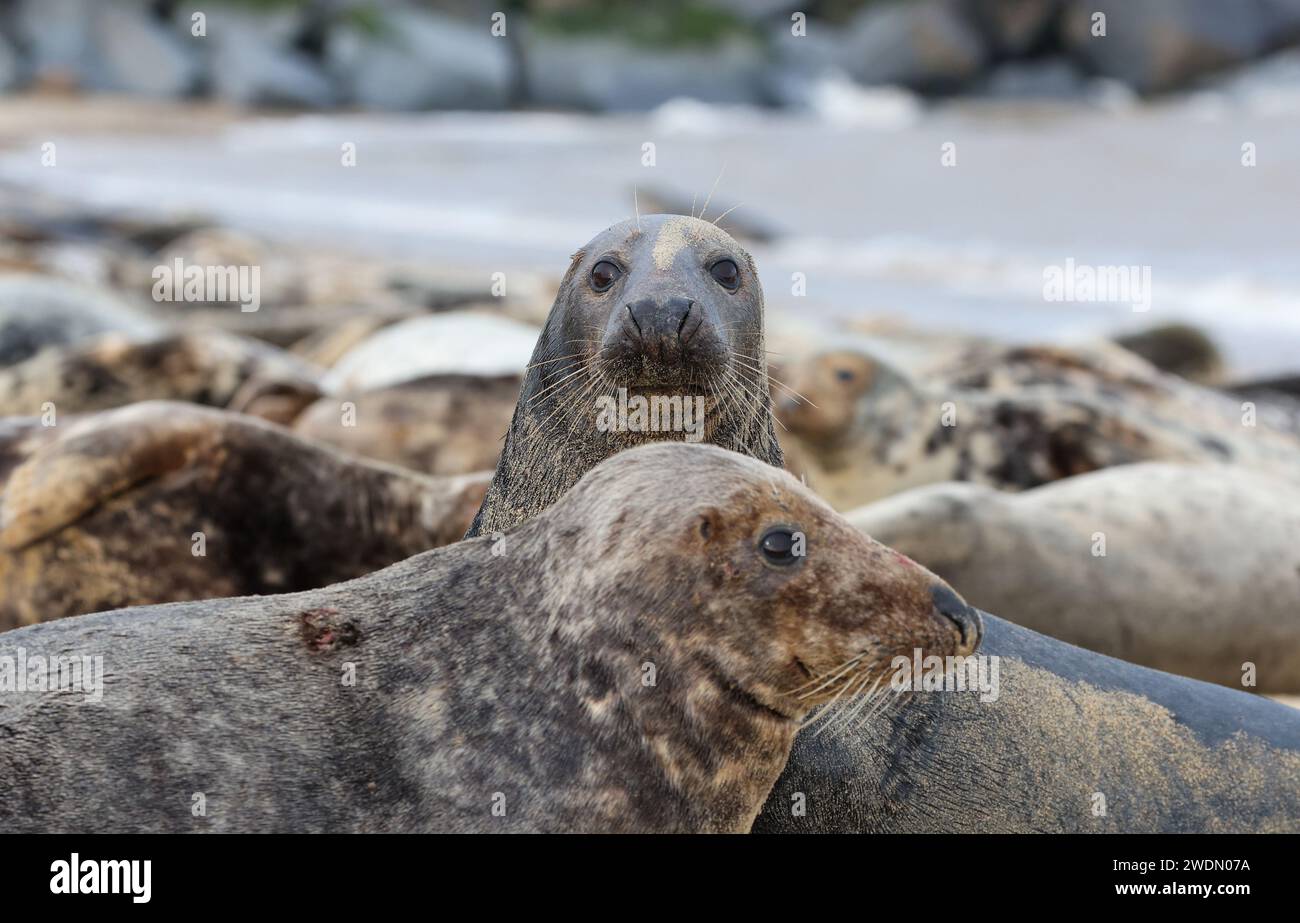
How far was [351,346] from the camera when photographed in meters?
10.2

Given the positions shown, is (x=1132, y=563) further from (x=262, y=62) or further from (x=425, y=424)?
(x=262, y=62)

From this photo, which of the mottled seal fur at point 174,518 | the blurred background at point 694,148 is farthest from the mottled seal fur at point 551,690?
the blurred background at point 694,148

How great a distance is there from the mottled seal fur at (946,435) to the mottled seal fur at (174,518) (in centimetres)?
242

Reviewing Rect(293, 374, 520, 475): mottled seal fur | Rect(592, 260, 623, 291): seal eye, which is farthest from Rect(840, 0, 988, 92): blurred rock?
Rect(592, 260, 623, 291): seal eye

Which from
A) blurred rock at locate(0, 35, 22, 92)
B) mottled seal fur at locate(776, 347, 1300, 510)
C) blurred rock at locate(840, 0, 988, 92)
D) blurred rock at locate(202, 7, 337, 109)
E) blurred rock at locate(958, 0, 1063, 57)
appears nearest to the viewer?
mottled seal fur at locate(776, 347, 1300, 510)

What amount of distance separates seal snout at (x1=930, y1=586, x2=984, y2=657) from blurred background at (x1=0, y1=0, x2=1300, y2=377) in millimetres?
8096

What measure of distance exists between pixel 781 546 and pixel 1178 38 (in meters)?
56.1

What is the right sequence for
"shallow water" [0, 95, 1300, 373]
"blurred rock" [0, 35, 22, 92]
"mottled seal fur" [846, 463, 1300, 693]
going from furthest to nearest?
"blurred rock" [0, 35, 22, 92] → "shallow water" [0, 95, 1300, 373] → "mottled seal fur" [846, 463, 1300, 693]

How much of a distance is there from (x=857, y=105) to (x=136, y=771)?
6184cm

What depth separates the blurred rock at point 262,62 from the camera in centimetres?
6594

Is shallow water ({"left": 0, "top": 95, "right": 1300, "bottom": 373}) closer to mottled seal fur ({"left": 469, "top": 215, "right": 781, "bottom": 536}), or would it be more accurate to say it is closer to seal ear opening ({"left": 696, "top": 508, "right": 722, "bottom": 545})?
mottled seal fur ({"left": 469, "top": 215, "right": 781, "bottom": 536})

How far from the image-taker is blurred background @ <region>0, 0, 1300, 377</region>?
59.6ft

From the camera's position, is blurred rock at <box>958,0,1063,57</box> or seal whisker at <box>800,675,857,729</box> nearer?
seal whisker at <box>800,675,857,729</box>
